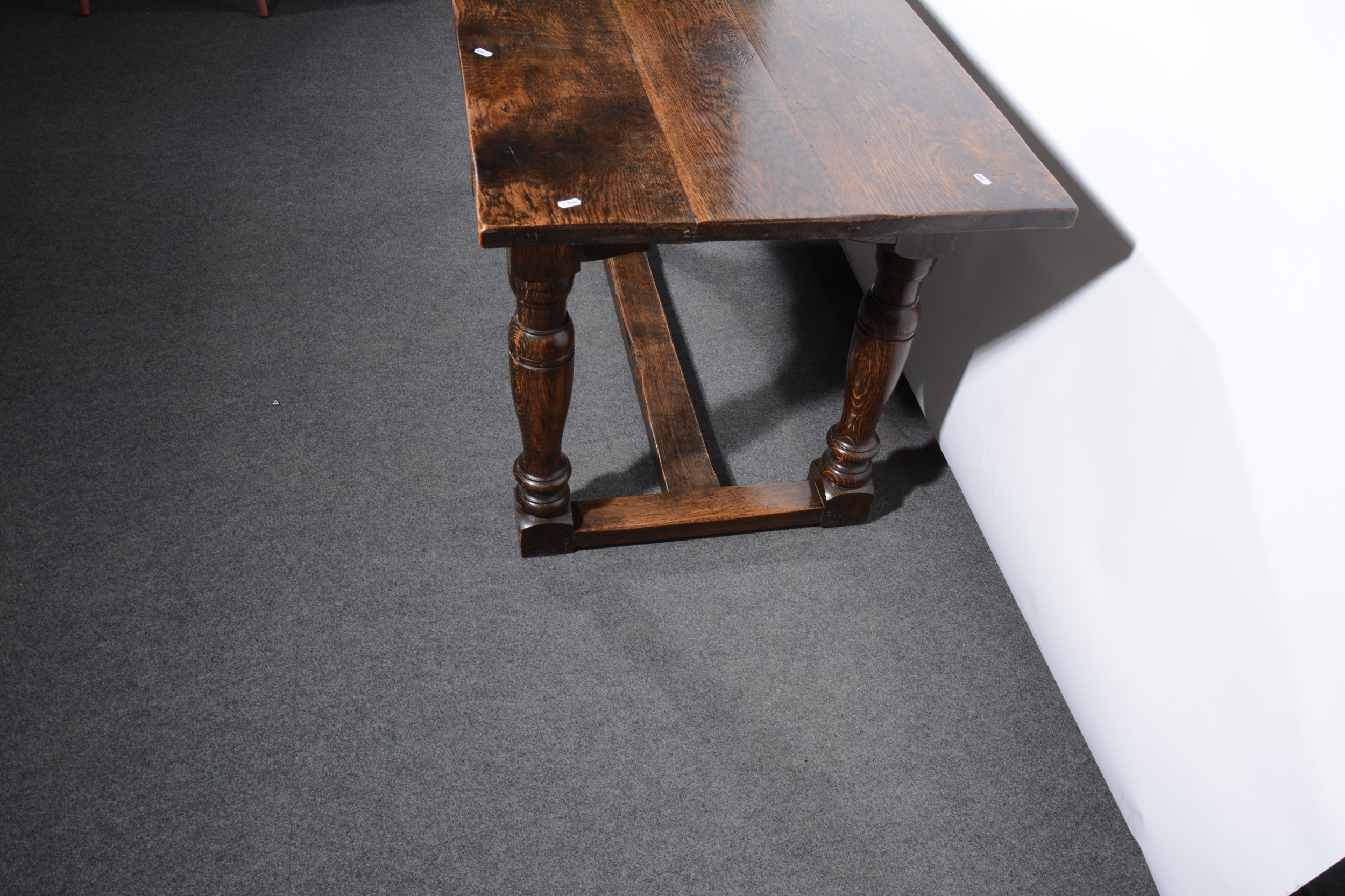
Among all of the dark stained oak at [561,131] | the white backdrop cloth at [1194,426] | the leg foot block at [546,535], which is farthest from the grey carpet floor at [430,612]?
the dark stained oak at [561,131]

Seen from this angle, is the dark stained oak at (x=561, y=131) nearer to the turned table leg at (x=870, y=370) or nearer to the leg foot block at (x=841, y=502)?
the turned table leg at (x=870, y=370)

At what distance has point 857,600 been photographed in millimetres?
1437

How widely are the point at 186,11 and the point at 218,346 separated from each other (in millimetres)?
1532

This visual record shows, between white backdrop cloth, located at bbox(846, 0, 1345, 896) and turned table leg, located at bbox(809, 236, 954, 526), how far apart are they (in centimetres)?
20

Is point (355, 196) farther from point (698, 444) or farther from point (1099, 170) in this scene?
point (1099, 170)

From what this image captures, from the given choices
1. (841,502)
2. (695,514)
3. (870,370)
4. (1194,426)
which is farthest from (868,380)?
(1194,426)

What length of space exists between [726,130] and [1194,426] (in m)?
0.65

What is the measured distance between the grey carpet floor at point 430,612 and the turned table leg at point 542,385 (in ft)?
0.25

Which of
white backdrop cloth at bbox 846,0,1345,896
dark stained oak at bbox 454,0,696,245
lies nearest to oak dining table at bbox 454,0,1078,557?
dark stained oak at bbox 454,0,696,245

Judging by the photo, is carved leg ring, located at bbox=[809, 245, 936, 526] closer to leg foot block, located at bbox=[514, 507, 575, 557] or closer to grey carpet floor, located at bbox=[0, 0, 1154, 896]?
grey carpet floor, located at bbox=[0, 0, 1154, 896]

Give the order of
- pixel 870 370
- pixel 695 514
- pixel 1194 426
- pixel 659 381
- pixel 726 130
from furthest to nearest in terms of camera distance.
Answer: pixel 659 381, pixel 695 514, pixel 870 370, pixel 726 130, pixel 1194 426

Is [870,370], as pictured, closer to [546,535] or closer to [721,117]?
[721,117]

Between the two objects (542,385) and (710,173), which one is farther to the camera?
(542,385)

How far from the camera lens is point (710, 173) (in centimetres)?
110
